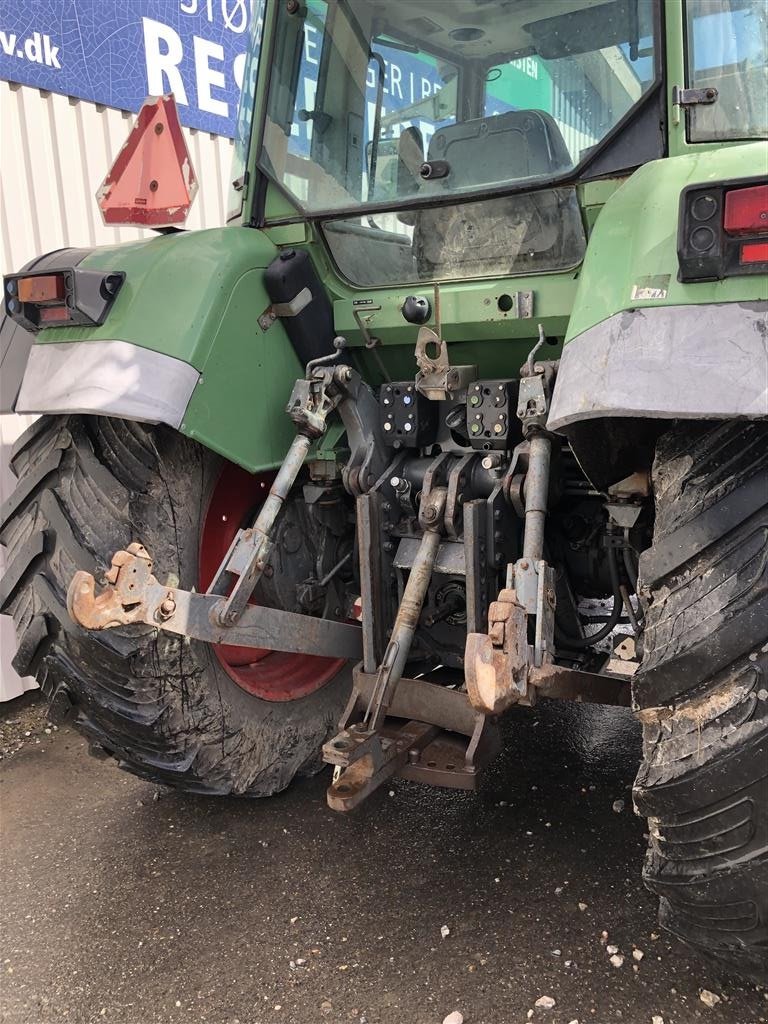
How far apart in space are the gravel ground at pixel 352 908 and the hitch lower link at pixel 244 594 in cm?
63

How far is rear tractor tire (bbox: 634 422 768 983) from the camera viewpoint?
1.46 meters

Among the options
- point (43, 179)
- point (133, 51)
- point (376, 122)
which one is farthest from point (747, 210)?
point (133, 51)

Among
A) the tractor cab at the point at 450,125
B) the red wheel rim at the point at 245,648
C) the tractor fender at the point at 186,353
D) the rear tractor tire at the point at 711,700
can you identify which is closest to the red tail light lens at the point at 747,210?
the rear tractor tire at the point at 711,700

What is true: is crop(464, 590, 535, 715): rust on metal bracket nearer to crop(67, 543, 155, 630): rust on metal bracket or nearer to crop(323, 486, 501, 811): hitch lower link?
crop(323, 486, 501, 811): hitch lower link

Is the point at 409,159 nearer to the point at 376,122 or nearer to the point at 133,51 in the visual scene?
the point at 376,122

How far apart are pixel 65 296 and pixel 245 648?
1.19 metres

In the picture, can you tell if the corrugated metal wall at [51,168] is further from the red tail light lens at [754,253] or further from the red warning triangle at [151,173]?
the red tail light lens at [754,253]

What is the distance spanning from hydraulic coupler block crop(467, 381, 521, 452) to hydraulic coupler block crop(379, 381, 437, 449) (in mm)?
170

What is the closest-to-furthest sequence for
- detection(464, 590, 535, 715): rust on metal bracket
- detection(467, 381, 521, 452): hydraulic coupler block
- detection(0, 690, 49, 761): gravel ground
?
detection(464, 590, 535, 715): rust on metal bracket < detection(467, 381, 521, 452): hydraulic coupler block < detection(0, 690, 49, 761): gravel ground

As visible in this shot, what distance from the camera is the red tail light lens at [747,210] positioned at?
4.76ft

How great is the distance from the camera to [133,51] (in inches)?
164

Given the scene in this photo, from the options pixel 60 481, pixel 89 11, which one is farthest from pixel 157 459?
Result: pixel 89 11

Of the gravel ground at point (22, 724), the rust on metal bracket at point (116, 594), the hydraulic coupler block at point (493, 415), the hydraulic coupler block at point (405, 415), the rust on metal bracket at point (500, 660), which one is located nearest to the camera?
the rust on metal bracket at point (500, 660)

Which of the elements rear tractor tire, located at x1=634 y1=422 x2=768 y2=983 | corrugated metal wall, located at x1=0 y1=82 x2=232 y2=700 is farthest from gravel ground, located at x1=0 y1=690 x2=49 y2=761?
rear tractor tire, located at x1=634 y1=422 x2=768 y2=983
